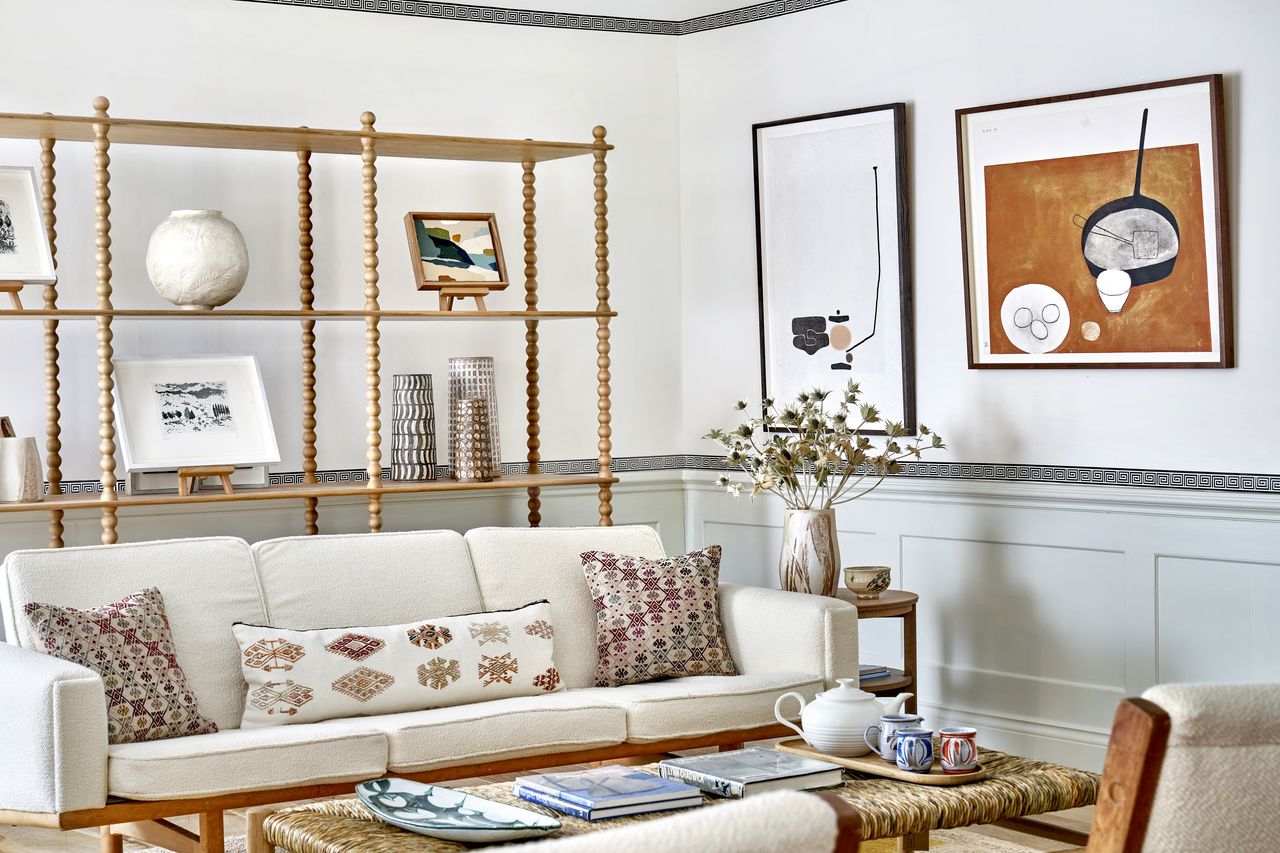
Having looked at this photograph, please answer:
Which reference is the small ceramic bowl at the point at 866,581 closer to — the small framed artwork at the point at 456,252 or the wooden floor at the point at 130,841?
the wooden floor at the point at 130,841

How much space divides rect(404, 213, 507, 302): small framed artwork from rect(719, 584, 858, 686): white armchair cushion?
1392 millimetres

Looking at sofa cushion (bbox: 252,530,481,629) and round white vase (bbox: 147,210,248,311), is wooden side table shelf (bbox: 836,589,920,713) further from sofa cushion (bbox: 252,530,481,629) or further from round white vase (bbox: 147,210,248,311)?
round white vase (bbox: 147,210,248,311)

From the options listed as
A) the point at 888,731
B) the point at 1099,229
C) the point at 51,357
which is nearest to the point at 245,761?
the point at 888,731

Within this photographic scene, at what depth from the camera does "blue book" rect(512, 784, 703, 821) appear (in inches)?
104

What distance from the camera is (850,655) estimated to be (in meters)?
4.08

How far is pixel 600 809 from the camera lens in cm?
264

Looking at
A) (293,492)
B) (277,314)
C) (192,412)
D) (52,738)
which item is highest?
(277,314)

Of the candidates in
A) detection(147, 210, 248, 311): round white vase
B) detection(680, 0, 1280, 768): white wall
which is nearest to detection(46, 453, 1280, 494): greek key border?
detection(680, 0, 1280, 768): white wall

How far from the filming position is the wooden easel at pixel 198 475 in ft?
14.1

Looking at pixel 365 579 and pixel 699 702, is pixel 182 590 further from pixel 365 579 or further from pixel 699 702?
pixel 699 702

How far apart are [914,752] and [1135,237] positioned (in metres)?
2.06

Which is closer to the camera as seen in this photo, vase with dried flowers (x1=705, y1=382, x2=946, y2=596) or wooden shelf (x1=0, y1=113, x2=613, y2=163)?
wooden shelf (x1=0, y1=113, x2=613, y2=163)

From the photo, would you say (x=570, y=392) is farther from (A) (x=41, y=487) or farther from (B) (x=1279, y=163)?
(B) (x=1279, y=163)

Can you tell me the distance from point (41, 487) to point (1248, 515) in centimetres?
340
